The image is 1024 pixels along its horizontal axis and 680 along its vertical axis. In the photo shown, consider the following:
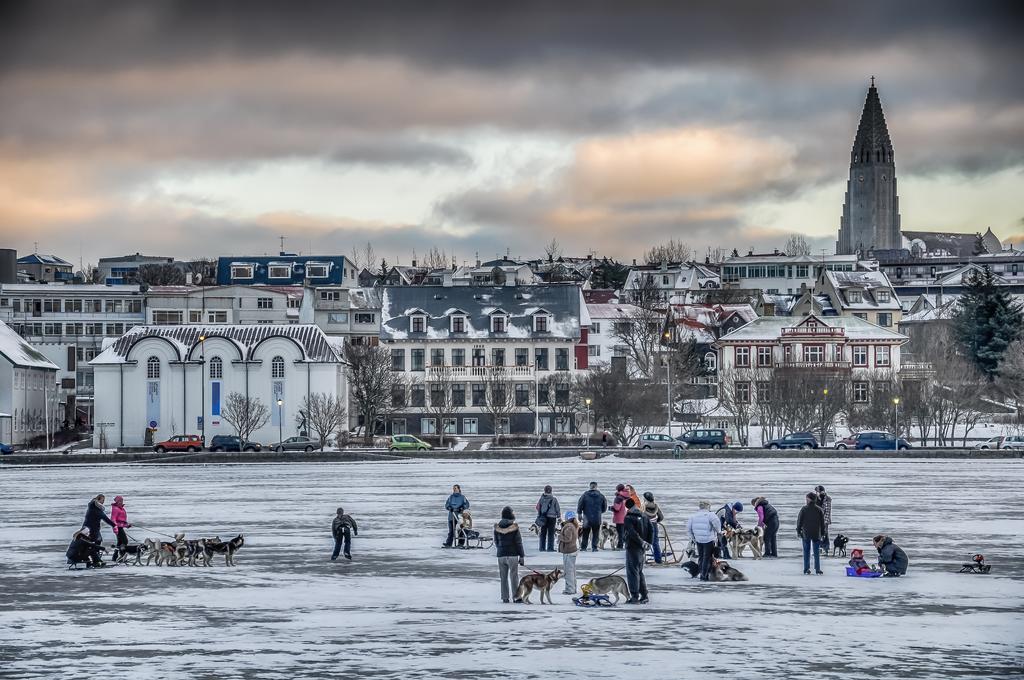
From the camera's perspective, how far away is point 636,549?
2714 cm

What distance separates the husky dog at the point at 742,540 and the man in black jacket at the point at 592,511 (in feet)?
9.43

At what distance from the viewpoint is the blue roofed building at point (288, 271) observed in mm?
144250

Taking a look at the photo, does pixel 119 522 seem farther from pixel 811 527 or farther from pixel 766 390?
pixel 766 390

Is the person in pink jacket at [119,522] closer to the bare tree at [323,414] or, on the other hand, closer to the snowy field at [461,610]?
the snowy field at [461,610]

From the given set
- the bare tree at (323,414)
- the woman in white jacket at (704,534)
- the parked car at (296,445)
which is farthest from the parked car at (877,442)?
the woman in white jacket at (704,534)

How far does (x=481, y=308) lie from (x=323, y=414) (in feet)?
75.4

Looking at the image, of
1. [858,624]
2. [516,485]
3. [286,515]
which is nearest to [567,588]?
[858,624]

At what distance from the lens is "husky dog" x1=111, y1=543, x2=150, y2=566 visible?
34.2 m

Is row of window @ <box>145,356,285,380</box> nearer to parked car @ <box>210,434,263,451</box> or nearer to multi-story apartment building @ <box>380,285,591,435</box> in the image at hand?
parked car @ <box>210,434,263,451</box>

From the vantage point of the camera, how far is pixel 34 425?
113m

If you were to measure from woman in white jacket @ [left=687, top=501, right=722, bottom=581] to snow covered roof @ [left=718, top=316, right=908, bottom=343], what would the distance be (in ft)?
312

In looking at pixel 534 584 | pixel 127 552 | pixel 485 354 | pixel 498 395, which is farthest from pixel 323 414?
pixel 534 584

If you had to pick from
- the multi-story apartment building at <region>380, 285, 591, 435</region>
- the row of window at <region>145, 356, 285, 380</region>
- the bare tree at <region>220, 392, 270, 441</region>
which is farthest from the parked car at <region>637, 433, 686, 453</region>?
the row of window at <region>145, 356, 285, 380</region>

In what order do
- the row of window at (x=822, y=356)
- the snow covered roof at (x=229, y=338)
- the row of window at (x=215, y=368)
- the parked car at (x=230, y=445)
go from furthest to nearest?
the row of window at (x=822, y=356) → the snow covered roof at (x=229, y=338) → the row of window at (x=215, y=368) → the parked car at (x=230, y=445)
